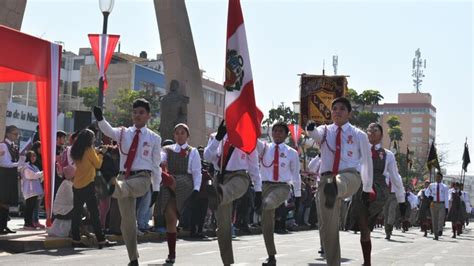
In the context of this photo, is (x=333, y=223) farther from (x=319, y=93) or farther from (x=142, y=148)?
(x=319, y=93)

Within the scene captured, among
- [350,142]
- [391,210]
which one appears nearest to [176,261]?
[350,142]

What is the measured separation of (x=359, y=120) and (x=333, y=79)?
161 feet

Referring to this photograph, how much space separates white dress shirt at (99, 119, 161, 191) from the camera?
8.82 m

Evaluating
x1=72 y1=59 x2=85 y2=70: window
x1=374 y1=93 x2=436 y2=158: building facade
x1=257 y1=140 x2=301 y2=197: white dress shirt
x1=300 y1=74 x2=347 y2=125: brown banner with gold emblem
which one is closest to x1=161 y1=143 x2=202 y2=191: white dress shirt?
x1=257 y1=140 x2=301 y2=197: white dress shirt

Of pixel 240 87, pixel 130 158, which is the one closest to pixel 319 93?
pixel 240 87

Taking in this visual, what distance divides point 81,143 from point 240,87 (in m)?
3.99

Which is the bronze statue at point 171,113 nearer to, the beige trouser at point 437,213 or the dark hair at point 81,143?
the beige trouser at point 437,213

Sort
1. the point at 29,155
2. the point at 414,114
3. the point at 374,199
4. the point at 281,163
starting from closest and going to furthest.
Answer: the point at 374,199, the point at 281,163, the point at 29,155, the point at 414,114

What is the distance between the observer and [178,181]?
10.2 metres

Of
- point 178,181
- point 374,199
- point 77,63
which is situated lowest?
point 374,199

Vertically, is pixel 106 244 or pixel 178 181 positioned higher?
pixel 178 181

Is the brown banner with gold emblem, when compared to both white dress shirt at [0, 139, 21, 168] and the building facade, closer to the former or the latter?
white dress shirt at [0, 139, 21, 168]

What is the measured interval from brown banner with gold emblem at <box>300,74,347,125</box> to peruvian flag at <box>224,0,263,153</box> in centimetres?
658

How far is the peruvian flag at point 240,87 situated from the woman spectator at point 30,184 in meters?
6.38
